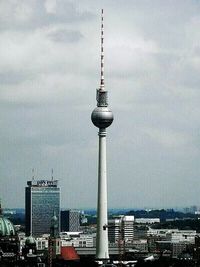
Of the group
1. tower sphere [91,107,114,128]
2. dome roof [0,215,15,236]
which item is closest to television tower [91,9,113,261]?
tower sphere [91,107,114,128]

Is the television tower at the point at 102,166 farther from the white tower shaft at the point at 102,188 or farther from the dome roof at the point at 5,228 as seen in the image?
the dome roof at the point at 5,228

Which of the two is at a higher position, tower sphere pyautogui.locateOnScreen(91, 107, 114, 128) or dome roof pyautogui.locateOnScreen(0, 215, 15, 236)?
tower sphere pyautogui.locateOnScreen(91, 107, 114, 128)

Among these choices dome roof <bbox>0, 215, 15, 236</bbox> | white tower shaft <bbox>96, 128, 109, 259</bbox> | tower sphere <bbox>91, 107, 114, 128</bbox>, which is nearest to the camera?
white tower shaft <bbox>96, 128, 109, 259</bbox>

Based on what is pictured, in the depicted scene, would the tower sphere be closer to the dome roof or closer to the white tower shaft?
the white tower shaft

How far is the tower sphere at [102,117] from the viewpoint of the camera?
13288cm

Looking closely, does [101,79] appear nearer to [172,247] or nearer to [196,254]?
[196,254]

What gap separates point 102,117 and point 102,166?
6787mm

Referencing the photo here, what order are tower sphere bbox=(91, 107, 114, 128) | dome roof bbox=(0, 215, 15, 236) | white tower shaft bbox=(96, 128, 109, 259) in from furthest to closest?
dome roof bbox=(0, 215, 15, 236) < tower sphere bbox=(91, 107, 114, 128) < white tower shaft bbox=(96, 128, 109, 259)

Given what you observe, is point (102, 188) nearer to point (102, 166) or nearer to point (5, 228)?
point (102, 166)

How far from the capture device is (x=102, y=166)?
130m

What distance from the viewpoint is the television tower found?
426 feet

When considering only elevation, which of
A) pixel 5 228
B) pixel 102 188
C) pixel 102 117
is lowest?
pixel 5 228

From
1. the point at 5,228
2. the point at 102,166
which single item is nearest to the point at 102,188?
the point at 102,166

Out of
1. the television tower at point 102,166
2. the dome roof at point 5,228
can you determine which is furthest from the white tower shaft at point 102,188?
the dome roof at point 5,228
